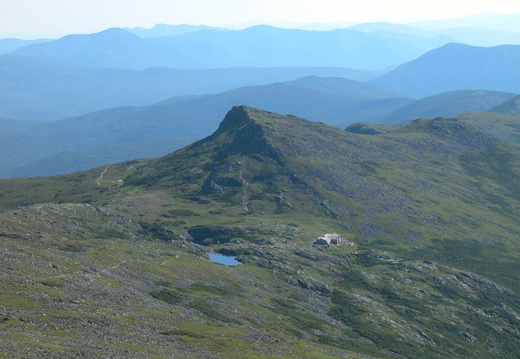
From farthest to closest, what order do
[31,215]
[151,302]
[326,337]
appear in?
[31,215]
[326,337]
[151,302]

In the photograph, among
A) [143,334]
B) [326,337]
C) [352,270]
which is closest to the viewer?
[143,334]

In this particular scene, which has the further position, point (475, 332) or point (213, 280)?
point (475, 332)

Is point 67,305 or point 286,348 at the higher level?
point 67,305

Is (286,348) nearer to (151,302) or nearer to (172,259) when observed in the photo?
(151,302)

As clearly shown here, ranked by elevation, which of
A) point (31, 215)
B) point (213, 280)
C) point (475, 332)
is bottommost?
point (475, 332)

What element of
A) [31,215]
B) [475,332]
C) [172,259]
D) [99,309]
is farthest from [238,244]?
[99,309]

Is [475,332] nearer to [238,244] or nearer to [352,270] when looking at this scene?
[352,270]
